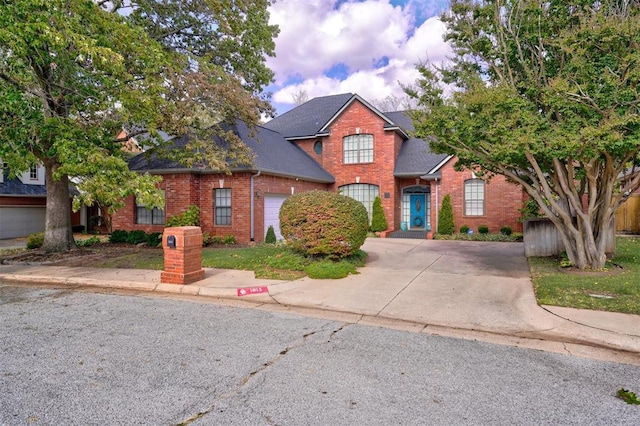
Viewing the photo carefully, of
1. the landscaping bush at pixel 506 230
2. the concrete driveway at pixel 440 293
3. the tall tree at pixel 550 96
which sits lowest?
the concrete driveway at pixel 440 293

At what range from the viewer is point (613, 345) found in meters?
4.75

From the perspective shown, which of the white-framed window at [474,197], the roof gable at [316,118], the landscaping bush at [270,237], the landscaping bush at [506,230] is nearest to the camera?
the landscaping bush at [270,237]

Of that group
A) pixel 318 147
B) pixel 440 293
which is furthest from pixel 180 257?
pixel 318 147

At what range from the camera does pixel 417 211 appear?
21.1 meters

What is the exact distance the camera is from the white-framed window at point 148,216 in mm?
16645

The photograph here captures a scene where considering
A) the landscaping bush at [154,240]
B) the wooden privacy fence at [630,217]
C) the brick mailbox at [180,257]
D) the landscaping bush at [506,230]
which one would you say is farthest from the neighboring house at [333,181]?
the brick mailbox at [180,257]

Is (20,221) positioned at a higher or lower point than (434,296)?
higher

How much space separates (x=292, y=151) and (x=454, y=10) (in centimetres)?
1267

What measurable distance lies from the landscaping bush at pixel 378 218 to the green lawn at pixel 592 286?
9931 millimetres

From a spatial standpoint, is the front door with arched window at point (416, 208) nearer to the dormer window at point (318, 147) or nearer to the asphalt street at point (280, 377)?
the dormer window at point (318, 147)

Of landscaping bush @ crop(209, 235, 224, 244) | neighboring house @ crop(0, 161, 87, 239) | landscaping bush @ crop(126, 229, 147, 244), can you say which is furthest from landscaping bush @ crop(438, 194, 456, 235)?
neighboring house @ crop(0, 161, 87, 239)

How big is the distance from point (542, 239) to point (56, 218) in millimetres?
15825

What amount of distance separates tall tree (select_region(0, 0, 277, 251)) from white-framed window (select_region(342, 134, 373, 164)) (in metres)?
8.06

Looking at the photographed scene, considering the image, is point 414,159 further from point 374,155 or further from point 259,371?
point 259,371
